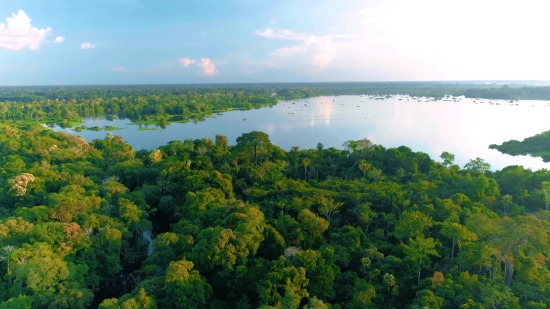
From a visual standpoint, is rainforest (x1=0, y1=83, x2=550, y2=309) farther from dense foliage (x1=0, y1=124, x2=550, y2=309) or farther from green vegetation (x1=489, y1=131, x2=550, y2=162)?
green vegetation (x1=489, y1=131, x2=550, y2=162)

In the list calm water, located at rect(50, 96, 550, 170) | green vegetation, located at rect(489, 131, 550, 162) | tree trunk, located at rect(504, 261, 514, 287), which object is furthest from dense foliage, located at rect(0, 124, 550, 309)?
calm water, located at rect(50, 96, 550, 170)

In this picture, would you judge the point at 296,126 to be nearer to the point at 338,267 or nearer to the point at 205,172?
the point at 205,172

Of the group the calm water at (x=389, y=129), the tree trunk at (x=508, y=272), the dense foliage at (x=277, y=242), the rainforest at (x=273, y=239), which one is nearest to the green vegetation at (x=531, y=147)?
the calm water at (x=389, y=129)

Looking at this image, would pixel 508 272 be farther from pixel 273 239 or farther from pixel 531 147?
pixel 531 147

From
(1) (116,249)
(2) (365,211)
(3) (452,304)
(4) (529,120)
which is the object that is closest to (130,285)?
(1) (116,249)

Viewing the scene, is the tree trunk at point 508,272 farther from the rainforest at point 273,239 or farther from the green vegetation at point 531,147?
the green vegetation at point 531,147

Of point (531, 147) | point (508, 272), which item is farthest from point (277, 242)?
point (531, 147)
